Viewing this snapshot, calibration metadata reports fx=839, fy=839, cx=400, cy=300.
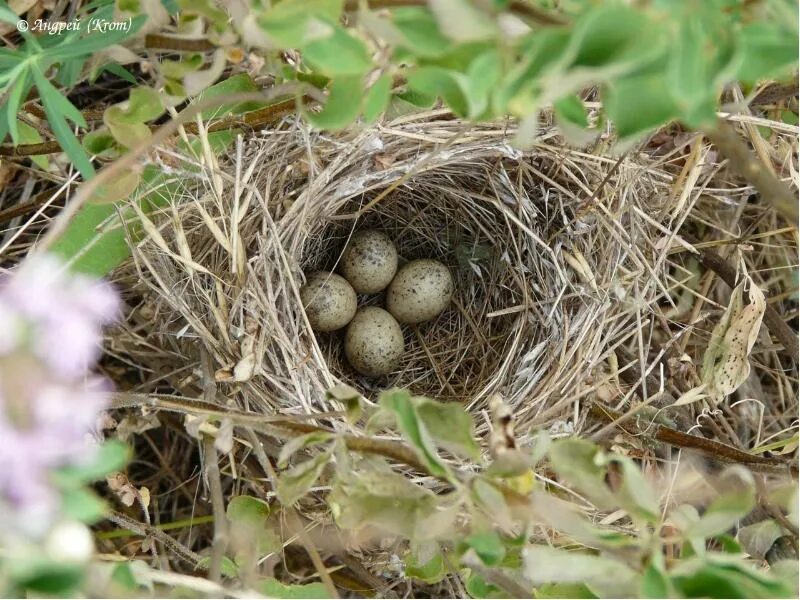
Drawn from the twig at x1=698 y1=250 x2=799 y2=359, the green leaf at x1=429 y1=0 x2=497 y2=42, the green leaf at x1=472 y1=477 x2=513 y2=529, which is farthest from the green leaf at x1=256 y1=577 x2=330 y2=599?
the twig at x1=698 y1=250 x2=799 y2=359

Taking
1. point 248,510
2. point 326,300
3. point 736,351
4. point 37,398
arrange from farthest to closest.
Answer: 1. point 326,300
2. point 736,351
3. point 248,510
4. point 37,398

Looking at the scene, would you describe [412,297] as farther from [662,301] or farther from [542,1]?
[542,1]

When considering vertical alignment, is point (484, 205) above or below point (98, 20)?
below

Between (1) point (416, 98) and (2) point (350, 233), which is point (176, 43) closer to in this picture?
(1) point (416, 98)

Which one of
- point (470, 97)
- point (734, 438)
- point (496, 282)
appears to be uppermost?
point (470, 97)

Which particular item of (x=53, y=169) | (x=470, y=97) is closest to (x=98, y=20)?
(x=53, y=169)

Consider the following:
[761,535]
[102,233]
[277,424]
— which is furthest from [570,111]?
[102,233]

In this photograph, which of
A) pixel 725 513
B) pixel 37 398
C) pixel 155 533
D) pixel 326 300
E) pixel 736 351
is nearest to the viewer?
pixel 37 398
